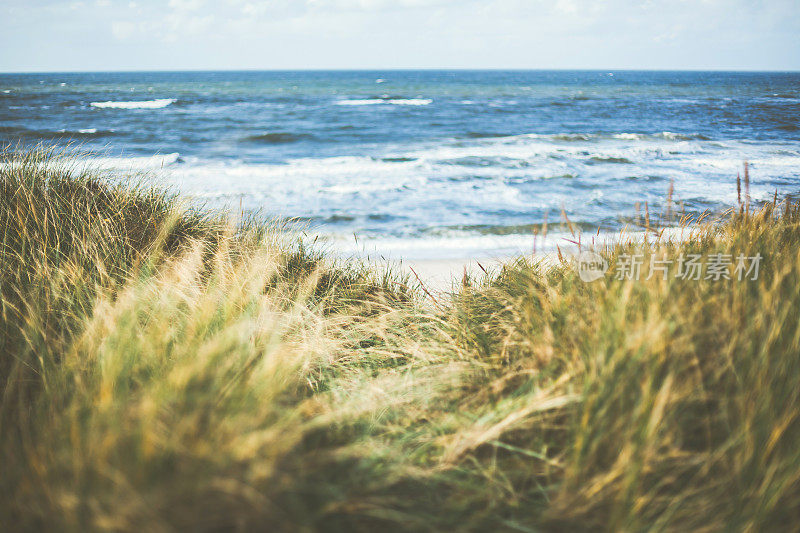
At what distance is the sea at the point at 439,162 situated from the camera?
7820 mm

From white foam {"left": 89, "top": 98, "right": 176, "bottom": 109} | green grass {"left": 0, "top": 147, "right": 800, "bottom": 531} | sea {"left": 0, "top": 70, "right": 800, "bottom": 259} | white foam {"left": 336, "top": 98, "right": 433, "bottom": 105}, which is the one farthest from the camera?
white foam {"left": 336, "top": 98, "right": 433, "bottom": 105}

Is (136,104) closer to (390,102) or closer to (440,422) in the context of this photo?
(390,102)

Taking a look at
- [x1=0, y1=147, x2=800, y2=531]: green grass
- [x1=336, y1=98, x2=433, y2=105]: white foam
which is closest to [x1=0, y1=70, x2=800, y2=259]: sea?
[x1=0, y1=147, x2=800, y2=531]: green grass

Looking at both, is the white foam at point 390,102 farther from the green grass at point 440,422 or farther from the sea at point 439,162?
the green grass at point 440,422

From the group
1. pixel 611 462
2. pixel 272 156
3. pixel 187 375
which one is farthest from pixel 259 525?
pixel 272 156

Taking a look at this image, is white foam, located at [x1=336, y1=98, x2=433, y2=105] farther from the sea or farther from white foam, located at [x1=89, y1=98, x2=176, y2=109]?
white foam, located at [x1=89, y1=98, x2=176, y2=109]

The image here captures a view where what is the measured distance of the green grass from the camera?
1.20 m

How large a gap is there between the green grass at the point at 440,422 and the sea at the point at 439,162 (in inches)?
38.9

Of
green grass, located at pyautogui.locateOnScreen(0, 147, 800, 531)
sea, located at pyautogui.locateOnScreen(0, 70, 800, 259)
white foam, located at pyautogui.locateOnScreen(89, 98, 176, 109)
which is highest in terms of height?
white foam, located at pyautogui.locateOnScreen(89, 98, 176, 109)

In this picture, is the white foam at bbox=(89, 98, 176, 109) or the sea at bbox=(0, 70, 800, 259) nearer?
the sea at bbox=(0, 70, 800, 259)

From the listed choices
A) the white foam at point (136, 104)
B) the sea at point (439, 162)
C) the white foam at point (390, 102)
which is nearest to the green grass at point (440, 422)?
the sea at point (439, 162)

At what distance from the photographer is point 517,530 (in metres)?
1.34

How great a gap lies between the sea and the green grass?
99 cm

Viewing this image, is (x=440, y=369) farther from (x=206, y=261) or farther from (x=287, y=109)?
(x=287, y=109)
